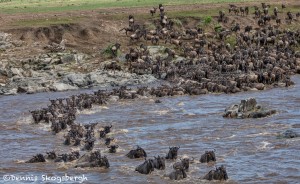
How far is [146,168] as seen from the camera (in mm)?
19656

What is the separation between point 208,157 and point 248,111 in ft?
25.0

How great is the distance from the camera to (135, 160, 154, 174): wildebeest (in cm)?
1962

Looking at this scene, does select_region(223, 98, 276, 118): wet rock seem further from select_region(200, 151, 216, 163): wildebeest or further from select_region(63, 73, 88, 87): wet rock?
select_region(63, 73, 88, 87): wet rock

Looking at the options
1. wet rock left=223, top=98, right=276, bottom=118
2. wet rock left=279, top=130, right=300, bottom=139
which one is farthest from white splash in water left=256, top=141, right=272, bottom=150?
wet rock left=223, top=98, right=276, bottom=118

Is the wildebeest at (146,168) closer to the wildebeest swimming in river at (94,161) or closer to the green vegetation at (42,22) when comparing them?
the wildebeest swimming in river at (94,161)

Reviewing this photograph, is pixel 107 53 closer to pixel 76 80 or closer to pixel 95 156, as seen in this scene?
pixel 76 80

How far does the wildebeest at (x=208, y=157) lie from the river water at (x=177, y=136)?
0.22m

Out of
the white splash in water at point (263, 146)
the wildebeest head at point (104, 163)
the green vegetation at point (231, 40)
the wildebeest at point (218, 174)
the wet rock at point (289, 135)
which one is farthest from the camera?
the green vegetation at point (231, 40)

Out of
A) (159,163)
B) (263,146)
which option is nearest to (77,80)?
(263,146)

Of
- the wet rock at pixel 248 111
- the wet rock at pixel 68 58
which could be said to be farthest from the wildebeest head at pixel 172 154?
the wet rock at pixel 68 58

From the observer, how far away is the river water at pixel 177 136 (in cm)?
1981

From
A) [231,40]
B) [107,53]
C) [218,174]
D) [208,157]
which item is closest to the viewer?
[218,174]

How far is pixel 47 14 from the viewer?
54.0m

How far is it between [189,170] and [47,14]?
119 ft
